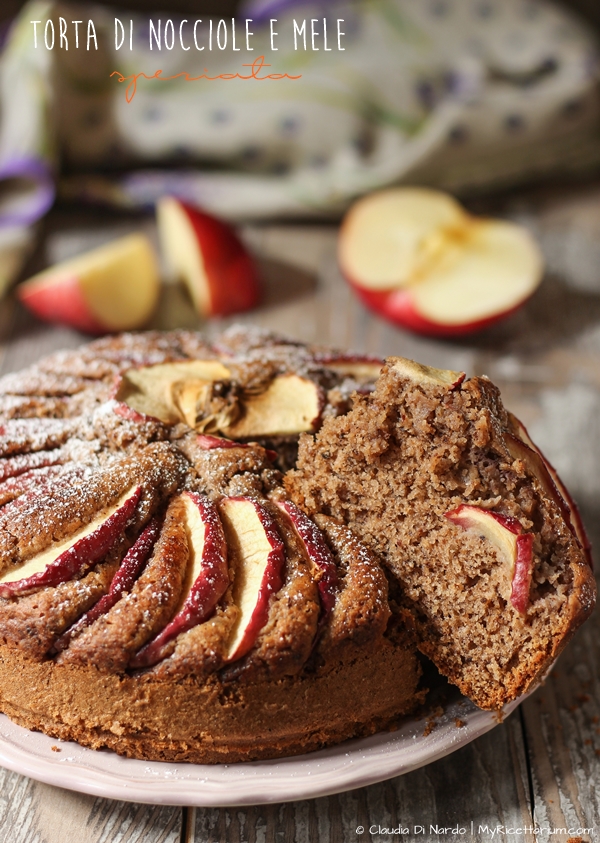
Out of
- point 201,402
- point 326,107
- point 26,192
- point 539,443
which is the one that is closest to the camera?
point 201,402

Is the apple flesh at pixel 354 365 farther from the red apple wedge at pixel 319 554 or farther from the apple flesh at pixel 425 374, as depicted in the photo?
the red apple wedge at pixel 319 554

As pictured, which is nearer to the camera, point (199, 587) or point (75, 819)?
point (199, 587)

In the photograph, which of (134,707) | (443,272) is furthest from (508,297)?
(134,707)

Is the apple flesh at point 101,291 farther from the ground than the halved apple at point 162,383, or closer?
closer

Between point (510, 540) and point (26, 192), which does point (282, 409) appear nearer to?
point (510, 540)

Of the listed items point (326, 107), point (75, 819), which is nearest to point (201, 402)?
point (75, 819)

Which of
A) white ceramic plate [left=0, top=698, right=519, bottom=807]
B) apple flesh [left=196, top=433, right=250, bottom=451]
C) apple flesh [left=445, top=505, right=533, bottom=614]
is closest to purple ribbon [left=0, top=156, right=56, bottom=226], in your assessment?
apple flesh [left=196, top=433, right=250, bottom=451]

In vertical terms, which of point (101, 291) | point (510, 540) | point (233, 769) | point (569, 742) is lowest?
point (569, 742)

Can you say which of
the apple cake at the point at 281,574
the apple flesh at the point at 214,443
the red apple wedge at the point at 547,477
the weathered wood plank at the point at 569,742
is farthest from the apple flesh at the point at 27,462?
the weathered wood plank at the point at 569,742
